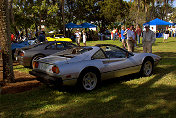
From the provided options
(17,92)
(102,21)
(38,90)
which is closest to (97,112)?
(38,90)

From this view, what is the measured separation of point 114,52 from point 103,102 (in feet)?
6.94

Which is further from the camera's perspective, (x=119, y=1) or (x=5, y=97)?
(x=119, y=1)

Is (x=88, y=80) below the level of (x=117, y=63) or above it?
below

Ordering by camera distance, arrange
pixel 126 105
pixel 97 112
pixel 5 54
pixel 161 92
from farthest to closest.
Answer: pixel 5 54
pixel 161 92
pixel 126 105
pixel 97 112

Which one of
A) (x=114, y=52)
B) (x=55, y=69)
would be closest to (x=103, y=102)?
(x=55, y=69)

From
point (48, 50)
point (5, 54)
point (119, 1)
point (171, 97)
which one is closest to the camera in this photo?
point (171, 97)

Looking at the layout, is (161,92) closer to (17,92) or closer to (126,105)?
(126,105)

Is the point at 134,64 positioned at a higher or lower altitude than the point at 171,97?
higher

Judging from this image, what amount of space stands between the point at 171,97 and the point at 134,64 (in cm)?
180

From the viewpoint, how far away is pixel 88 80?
16.9 feet

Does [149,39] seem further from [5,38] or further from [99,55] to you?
[5,38]

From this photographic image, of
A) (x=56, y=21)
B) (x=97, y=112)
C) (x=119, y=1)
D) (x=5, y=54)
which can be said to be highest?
(x=119, y=1)

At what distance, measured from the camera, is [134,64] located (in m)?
6.10

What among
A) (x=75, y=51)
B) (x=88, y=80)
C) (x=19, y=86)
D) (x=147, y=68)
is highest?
(x=75, y=51)
